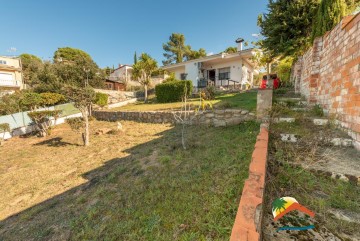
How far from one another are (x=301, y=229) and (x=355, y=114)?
2.34 meters

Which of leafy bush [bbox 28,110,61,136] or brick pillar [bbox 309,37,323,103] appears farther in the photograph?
leafy bush [bbox 28,110,61,136]

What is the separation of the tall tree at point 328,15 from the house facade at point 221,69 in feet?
27.6

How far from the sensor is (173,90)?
12930 millimetres

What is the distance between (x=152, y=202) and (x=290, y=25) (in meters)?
12.5

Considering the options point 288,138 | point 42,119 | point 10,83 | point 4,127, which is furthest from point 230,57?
point 10,83

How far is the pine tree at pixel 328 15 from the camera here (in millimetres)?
5051

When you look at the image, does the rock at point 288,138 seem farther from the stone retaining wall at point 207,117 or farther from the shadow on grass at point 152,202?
the stone retaining wall at point 207,117

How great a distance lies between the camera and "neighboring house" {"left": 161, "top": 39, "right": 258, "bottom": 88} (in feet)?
49.8

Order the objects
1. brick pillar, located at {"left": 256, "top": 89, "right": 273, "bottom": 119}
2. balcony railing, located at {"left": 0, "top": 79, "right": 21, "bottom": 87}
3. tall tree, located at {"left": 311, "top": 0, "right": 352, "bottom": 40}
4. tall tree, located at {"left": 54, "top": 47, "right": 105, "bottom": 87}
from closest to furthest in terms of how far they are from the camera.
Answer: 1. brick pillar, located at {"left": 256, "top": 89, "right": 273, "bottom": 119}
2. tall tree, located at {"left": 311, "top": 0, "right": 352, "bottom": 40}
3. tall tree, located at {"left": 54, "top": 47, "right": 105, "bottom": 87}
4. balcony railing, located at {"left": 0, "top": 79, "right": 21, "bottom": 87}

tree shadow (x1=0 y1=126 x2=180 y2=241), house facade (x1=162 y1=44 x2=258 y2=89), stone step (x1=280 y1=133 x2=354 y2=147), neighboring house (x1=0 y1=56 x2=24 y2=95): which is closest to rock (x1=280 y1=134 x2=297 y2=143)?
stone step (x1=280 y1=133 x2=354 y2=147)

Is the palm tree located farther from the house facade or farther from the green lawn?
the house facade

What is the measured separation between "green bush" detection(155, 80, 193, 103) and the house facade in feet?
9.50

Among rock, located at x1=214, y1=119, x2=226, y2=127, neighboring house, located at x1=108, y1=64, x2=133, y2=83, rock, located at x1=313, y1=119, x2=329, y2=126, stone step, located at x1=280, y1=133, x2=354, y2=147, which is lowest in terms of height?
rock, located at x1=214, y1=119, x2=226, y2=127

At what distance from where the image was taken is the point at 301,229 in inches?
55.5
